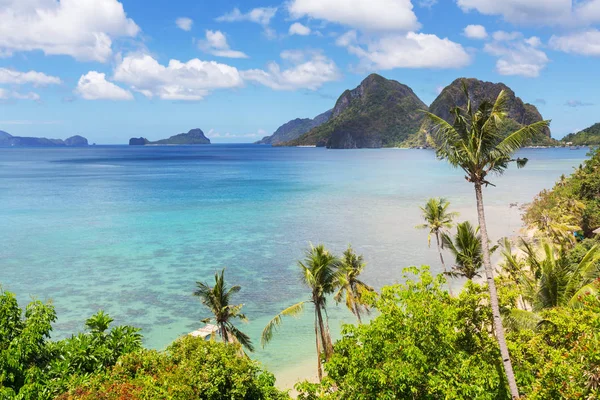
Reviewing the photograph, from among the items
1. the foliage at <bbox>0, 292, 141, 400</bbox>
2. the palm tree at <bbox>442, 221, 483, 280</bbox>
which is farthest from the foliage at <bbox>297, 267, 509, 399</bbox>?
the palm tree at <bbox>442, 221, 483, 280</bbox>

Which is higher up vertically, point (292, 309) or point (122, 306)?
point (292, 309)

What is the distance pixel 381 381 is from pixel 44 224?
6135 centimetres

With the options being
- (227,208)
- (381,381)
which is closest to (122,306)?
(381,381)

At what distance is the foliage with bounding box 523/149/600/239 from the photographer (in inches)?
1593

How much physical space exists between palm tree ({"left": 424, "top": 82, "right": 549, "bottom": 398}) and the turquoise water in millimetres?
12857

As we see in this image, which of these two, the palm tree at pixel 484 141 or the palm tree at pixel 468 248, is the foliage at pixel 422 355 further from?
the palm tree at pixel 468 248

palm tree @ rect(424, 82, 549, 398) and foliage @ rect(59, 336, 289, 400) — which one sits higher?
palm tree @ rect(424, 82, 549, 398)

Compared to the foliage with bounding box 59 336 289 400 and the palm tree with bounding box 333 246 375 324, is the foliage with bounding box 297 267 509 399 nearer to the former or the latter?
the foliage with bounding box 59 336 289 400

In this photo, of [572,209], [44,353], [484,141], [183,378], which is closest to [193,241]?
[44,353]

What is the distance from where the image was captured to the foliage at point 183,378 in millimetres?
12625

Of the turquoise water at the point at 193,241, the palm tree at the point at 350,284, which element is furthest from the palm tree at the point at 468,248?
the turquoise water at the point at 193,241

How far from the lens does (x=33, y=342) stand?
1463 cm

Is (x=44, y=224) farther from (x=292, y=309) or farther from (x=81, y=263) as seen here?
(x=292, y=309)

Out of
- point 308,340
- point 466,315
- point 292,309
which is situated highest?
point 466,315
